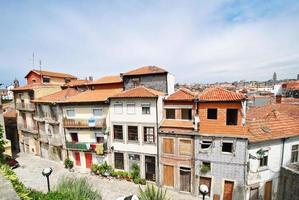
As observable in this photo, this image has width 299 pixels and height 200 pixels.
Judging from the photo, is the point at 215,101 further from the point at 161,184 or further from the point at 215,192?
the point at 161,184

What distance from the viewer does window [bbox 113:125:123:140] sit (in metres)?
21.6

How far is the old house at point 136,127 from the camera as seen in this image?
64.6 feet

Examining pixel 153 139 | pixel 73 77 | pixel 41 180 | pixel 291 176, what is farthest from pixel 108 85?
pixel 291 176

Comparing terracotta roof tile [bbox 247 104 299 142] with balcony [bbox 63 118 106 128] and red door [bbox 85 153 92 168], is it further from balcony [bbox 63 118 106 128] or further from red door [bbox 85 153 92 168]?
red door [bbox 85 153 92 168]

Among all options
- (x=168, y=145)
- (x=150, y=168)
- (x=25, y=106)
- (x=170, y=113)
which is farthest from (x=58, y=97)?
(x=168, y=145)

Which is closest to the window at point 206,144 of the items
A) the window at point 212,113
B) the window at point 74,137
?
the window at point 212,113

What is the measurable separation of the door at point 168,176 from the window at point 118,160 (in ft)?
18.2

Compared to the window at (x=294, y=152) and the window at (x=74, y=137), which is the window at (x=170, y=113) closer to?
the window at (x=294, y=152)

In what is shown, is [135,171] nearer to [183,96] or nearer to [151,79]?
[183,96]

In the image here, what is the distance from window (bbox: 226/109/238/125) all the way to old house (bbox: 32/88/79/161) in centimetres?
2079

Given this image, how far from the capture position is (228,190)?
1741cm

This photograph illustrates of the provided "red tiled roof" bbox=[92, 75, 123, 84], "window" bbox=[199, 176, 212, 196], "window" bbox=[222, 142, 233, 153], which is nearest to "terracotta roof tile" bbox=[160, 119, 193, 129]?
"window" bbox=[222, 142, 233, 153]

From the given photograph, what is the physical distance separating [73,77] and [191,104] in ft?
99.0

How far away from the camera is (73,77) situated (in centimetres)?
3941
